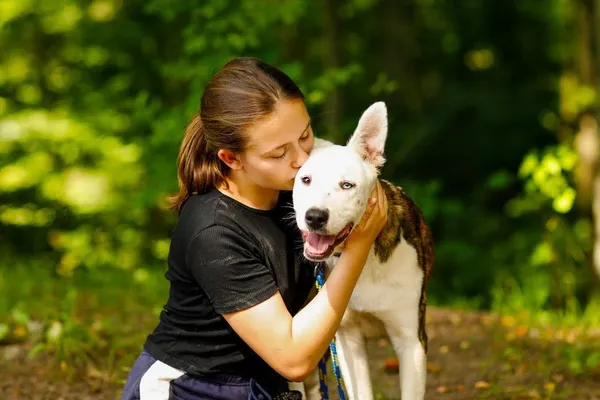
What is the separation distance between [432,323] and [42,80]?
7077 mm

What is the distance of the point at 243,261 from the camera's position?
2893 mm

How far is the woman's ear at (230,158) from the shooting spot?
2977mm

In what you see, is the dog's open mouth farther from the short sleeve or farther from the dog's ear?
the dog's ear

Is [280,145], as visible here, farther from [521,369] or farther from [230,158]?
[521,369]

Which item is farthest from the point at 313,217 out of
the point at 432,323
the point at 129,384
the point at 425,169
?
the point at 425,169

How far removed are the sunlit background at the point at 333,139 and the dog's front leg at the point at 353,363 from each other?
3.51ft

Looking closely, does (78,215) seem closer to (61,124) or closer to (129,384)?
(61,124)

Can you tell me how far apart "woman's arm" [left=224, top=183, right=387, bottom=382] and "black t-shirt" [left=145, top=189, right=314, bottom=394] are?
7 centimetres

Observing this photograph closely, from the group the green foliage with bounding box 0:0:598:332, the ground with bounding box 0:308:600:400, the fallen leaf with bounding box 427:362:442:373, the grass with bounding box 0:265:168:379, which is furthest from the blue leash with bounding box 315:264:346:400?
the green foliage with bounding box 0:0:598:332

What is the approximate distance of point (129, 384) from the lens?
320 centimetres

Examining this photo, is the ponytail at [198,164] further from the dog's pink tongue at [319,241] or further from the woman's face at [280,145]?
the dog's pink tongue at [319,241]

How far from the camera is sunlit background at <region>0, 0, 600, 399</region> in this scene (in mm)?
5598

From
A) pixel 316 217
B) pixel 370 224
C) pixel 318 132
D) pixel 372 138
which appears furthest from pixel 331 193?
pixel 318 132

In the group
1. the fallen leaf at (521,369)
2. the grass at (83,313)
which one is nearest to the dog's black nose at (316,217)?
the grass at (83,313)
